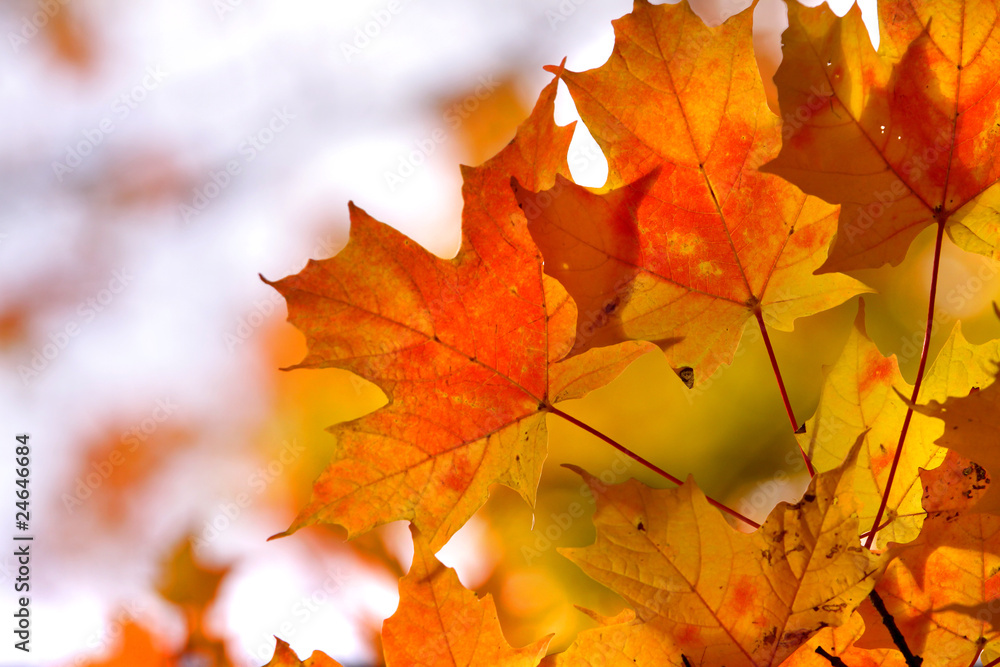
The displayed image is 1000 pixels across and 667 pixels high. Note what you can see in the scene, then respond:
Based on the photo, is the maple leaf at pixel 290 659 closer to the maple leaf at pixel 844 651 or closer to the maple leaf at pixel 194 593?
the maple leaf at pixel 844 651

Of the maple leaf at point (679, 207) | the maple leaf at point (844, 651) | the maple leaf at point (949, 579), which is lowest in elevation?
the maple leaf at point (844, 651)

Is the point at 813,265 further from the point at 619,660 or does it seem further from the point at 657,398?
the point at 657,398

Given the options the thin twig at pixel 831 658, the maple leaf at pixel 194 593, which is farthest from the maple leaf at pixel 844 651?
the maple leaf at pixel 194 593

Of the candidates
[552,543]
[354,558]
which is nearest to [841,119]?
[552,543]

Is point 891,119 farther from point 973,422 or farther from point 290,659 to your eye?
point 290,659

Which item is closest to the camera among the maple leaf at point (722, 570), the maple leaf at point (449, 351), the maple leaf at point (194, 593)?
the maple leaf at point (722, 570)

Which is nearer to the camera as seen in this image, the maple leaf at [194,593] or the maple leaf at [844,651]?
the maple leaf at [844,651]

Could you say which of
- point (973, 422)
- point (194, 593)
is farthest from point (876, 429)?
point (194, 593)
